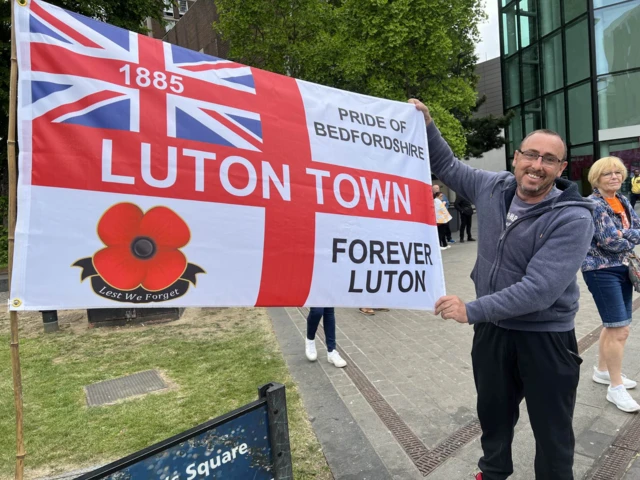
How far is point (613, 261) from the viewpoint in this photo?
10.5 feet

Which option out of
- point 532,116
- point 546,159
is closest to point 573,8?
point 532,116

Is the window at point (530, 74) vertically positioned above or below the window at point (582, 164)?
above

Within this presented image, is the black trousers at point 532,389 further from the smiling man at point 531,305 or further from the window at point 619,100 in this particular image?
the window at point 619,100

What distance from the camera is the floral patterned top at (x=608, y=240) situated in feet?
10.3

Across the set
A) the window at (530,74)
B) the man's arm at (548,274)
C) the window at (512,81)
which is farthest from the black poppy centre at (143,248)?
the window at (512,81)

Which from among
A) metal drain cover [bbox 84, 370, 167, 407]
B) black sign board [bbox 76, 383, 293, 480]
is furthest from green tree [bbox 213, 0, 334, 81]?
black sign board [bbox 76, 383, 293, 480]

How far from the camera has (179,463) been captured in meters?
1.46

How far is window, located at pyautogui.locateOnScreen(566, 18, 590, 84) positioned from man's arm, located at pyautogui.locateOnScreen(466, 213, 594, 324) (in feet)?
68.9

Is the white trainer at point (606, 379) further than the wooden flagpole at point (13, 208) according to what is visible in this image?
Yes

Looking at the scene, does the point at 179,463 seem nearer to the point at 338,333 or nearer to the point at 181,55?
the point at 181,55

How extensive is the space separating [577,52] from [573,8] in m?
→ 1.83

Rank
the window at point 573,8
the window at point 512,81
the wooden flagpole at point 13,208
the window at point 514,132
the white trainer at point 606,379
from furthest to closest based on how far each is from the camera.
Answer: the window at point 514,132
the window at point 512,81
the window at point 573,8
the white trainer at point 606,379
the wooden flagpole at point 13,208

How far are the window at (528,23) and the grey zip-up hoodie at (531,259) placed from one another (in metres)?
23.5

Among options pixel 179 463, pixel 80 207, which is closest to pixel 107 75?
pixel 80 207
